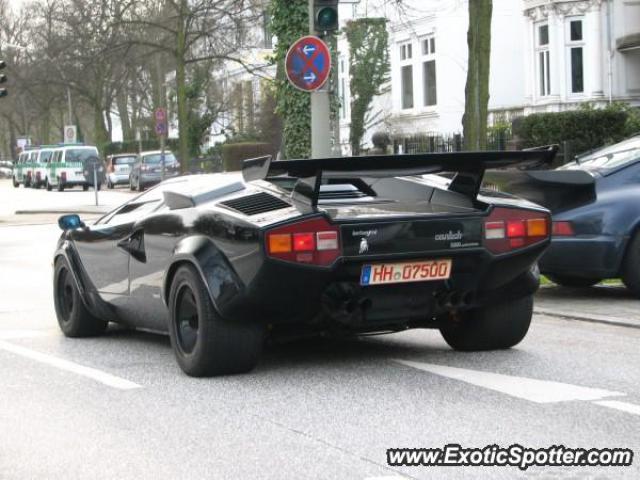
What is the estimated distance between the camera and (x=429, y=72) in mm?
47312

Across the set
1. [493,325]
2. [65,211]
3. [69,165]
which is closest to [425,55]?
[65,211]

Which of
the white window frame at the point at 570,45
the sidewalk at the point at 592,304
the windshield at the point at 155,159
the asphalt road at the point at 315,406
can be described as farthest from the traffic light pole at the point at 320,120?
the windshield at the point at 155,159

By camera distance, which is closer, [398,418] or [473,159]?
[398,418]

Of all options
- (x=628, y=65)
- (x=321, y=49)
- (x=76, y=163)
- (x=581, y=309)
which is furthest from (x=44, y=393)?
(x=76, y=163)

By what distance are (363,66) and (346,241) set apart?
126 feet

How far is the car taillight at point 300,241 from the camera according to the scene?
6973 mm

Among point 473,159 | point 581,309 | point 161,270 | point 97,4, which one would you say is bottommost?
point 581,309

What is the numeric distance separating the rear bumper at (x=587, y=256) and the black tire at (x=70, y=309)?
3822 millimetres

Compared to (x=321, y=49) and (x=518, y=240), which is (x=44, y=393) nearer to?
(x=518, y=240)

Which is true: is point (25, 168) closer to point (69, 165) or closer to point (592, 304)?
point (69, 165)

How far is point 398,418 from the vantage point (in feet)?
20.2

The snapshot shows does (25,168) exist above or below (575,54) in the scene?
below

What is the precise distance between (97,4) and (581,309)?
3112 centimetres

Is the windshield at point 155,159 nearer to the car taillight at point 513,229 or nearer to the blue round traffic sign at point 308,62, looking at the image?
the blue round traffic sign at point 308,62
